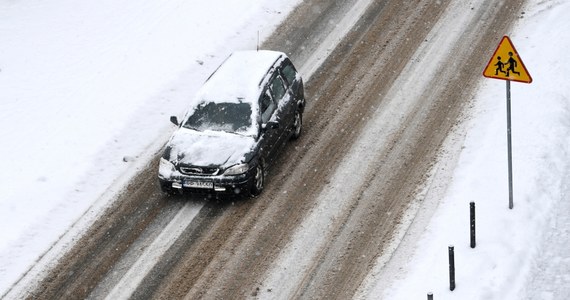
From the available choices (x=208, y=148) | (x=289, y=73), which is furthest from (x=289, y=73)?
(x=208, y=148)

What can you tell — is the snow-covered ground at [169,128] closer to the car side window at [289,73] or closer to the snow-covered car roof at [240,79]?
the snow-covered car roof at [240,79]

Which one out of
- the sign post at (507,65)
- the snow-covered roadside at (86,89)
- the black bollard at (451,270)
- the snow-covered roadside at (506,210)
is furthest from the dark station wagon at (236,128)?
the sign post at (507,65)

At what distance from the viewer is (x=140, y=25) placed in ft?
72.7

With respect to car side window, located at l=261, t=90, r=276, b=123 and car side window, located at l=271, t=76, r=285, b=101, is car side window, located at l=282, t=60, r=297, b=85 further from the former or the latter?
car side window, located at l=261, t=90, r=276, b=123

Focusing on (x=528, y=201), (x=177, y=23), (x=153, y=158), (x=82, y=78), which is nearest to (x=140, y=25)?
(x=177, y=23)

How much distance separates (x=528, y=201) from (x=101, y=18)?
1201 centimetres

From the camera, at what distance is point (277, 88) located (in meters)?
17.3

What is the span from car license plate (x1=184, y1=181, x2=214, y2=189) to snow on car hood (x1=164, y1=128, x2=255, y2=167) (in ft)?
1.02

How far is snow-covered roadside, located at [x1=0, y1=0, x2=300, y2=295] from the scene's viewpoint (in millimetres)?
16328

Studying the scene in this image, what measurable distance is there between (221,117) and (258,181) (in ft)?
4.63

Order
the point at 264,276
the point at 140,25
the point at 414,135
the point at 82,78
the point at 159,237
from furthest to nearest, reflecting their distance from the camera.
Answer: the point at 140,25 → the point at 82,78 → the point at 414,135 → the point at 159,237 → the point at 264,276

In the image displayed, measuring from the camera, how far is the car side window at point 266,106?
1661 centimetres

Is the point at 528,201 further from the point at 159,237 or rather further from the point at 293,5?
the point at 293,5

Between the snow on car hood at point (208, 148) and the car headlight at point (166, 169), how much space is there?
0.31 feet
